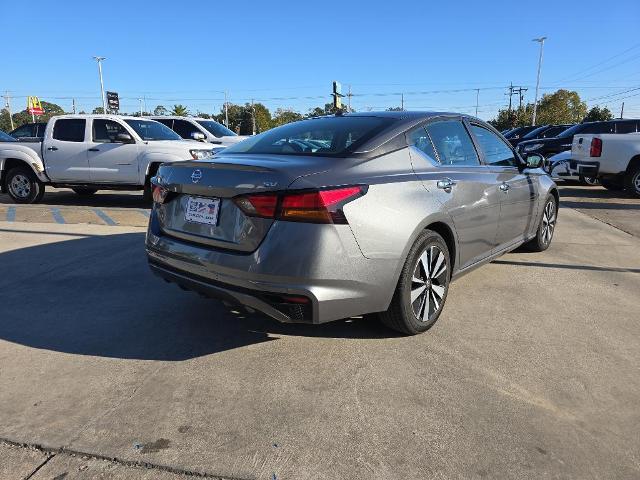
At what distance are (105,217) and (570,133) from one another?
1484 centimetres

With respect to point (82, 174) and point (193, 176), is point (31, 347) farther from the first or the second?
point (82, 174)

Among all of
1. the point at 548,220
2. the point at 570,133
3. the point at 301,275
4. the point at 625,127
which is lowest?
the point at 548,220

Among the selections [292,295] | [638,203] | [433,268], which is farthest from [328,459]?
[638,203]

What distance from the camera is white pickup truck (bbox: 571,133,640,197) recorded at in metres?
10.5

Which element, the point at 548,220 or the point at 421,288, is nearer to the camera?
the point at 421,288

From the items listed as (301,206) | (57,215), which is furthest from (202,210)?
(57,215)

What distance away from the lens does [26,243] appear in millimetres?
6195

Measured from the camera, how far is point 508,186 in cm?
449

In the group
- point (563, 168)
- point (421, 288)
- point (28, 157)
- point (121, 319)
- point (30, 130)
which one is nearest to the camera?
point (421, 288)

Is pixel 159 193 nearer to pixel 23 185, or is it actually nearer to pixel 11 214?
pixel 11 214

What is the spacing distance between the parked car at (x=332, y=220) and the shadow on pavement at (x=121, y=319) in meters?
0.46

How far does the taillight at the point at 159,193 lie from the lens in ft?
10.9

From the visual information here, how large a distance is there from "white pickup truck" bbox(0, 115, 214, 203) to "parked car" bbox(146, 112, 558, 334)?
6.04m

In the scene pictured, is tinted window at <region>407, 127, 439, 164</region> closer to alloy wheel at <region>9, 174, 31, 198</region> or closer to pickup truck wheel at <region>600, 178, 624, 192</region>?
alloy wheel at <region>9, 174, 31, 198</region>
